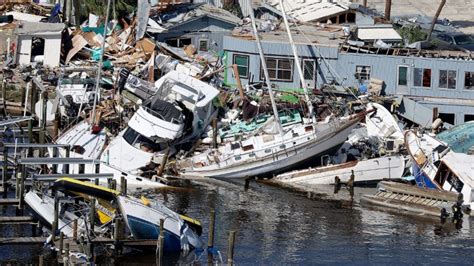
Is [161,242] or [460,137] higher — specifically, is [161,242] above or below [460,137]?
below

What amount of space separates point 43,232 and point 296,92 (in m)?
20.8

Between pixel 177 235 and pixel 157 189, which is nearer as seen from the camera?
pixel 177 235

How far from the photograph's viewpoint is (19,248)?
50.2m

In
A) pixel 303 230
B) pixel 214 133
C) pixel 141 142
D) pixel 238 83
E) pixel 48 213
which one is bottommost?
pixel 303 230

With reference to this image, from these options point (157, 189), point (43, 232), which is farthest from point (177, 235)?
point (157, 189)

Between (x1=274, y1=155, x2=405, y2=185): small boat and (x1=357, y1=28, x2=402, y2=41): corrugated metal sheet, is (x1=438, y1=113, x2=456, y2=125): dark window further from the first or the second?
(x1=357, y1=28, x2=402, y2=41): corrugated metal sheet

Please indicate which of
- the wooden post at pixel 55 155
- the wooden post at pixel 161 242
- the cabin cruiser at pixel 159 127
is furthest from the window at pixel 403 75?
the wooden post at pixel 161 242

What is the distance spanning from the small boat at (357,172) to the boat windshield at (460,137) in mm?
2263

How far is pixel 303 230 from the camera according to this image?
5531 cm

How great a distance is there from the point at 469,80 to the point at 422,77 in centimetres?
228

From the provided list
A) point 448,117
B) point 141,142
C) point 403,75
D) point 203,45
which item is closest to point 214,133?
point 141,142

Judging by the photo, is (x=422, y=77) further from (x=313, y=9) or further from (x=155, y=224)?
(x=155, y=224)

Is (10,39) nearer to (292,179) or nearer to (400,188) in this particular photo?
(292,179)

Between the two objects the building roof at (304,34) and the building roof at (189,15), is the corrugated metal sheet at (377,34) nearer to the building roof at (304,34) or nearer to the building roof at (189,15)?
the building roof at (304,34)
